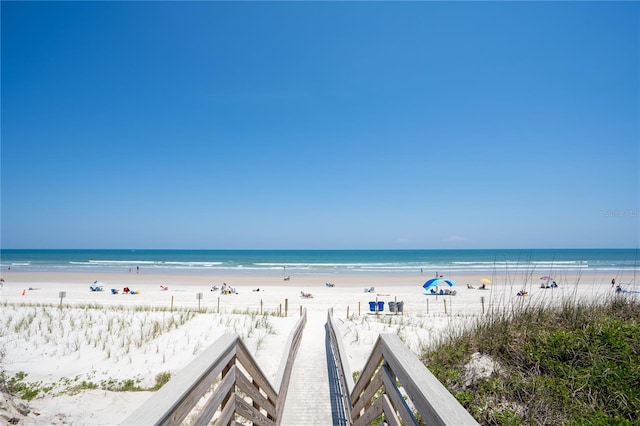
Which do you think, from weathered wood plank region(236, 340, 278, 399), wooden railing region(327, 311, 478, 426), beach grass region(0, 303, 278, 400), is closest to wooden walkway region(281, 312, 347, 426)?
weathered wood plank region(236, 340, 278, 399)

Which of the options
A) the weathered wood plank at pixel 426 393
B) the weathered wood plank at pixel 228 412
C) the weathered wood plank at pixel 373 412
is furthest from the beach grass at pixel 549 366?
the weathered wood plank at pixel 228 412

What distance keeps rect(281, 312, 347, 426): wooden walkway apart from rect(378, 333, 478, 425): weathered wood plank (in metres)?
3.54

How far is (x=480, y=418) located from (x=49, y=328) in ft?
45.5

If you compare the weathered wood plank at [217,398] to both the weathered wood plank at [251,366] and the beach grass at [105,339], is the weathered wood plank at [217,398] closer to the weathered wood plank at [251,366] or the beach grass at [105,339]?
the weathered wood plank at [251,366]

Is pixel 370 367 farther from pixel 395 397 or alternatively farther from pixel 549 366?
pixel 549 366

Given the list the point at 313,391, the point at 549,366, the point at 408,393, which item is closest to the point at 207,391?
the point at 408,393

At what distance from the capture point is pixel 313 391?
20.2ft

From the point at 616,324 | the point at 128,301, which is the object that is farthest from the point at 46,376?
the point at 128,301

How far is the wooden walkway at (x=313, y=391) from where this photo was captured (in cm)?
507

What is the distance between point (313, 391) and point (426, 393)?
532cm

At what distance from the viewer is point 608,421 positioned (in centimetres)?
293

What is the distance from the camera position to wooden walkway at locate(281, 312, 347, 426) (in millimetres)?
5070

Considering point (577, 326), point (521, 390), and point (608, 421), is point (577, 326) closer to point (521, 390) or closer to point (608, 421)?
point (521, 390)

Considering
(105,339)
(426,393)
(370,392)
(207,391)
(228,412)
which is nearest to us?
(426,393)
